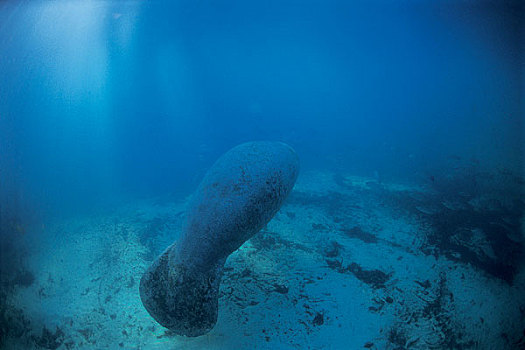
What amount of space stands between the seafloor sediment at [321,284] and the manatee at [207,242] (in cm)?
90

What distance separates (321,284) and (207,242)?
2.57m

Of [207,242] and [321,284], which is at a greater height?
[207,242]

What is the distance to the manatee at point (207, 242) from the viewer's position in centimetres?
275

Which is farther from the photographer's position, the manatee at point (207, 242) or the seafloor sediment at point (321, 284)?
the seafloor sediment at point (321, 284)

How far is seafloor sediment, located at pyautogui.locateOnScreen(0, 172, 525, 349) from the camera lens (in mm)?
3297

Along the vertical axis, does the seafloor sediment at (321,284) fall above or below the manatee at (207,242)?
below

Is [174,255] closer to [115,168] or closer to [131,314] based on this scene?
[131,314]

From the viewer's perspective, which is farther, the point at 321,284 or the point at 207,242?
the point at 321,284

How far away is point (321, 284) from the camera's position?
4055 millimetres

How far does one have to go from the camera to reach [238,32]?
32.8 metres

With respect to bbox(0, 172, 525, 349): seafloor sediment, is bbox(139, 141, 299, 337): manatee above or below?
above

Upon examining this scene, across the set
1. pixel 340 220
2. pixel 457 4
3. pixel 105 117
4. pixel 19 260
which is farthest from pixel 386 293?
pixel 105 117

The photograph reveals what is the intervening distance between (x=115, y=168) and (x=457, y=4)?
31.2 meters

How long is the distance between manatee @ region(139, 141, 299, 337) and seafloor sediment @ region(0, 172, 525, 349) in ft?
2.96
